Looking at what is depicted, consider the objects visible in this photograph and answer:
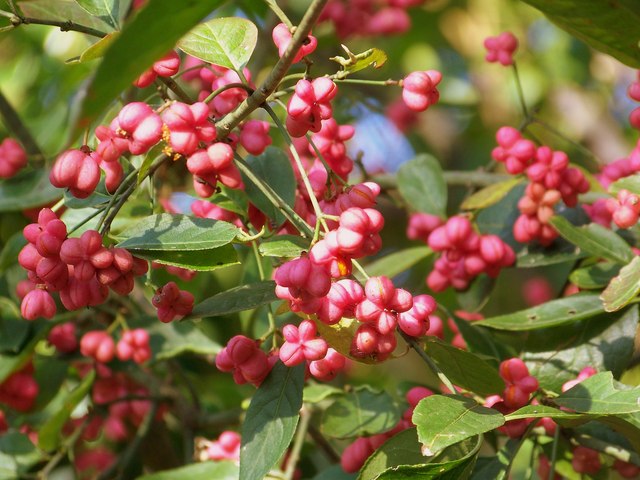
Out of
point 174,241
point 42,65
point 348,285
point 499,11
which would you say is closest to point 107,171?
point 174,241

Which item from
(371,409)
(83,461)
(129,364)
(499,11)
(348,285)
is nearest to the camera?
(348,285)

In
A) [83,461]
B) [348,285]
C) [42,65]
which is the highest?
[348,285]

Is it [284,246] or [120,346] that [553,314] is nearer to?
[284,246]

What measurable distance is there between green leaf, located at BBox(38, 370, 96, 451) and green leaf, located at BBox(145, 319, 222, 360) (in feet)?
0.46

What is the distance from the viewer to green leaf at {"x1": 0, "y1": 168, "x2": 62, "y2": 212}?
1660 mm

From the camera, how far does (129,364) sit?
1.94 metres

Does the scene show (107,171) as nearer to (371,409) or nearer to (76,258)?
(76,258)

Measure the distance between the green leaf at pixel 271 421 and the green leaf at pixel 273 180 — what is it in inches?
8.2

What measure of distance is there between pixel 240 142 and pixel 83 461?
4.23ft

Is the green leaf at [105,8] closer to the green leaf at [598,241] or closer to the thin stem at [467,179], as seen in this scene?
the green leaf at [598,241]

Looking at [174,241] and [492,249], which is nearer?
[174,241]

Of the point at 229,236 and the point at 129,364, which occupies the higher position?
the point at 229,236

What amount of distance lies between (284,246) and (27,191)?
31.7 inches

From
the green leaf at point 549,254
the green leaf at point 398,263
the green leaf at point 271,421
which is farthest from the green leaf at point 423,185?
the green leaf at point 271,421
